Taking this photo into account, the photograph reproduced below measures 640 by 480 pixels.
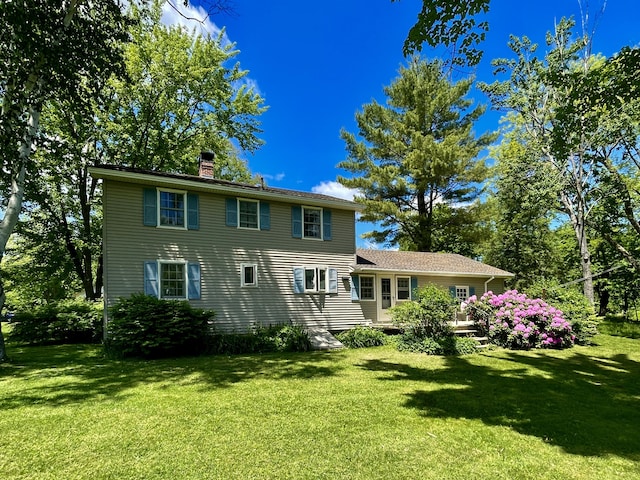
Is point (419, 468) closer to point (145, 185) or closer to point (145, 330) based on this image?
point (145, 330)

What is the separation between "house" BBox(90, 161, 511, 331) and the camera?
10.8 meters

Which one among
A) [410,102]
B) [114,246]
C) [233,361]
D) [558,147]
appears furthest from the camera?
[410,102]

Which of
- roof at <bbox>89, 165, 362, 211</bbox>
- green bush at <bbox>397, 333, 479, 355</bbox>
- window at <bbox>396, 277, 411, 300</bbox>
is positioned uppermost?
roof at <bbox>89, 165, 362, 211</bbox>

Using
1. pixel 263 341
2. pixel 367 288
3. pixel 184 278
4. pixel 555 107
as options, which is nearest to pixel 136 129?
pixel 184 278

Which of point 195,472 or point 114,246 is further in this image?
point 114,246

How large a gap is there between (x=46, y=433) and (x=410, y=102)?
22988mm

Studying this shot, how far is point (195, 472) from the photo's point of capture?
333 centimetres

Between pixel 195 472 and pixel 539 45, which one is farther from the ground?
pixel 539 45

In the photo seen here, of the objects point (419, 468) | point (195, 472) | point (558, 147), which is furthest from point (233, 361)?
point (558, 147)

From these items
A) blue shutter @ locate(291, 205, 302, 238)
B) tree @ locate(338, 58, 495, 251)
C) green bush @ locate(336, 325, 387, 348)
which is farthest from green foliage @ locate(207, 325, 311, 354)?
Result: tree @ locate(338, 58, 495, 251)

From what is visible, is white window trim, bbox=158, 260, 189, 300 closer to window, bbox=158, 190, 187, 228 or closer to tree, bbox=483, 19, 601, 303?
window, bbox=158, 190, 187, 228

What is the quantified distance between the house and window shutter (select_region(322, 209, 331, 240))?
0.13 ft

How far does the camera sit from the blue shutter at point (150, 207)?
11.0 m

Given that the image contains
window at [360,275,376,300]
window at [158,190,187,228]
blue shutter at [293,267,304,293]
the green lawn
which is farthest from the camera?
window at [360,275,376,300]
